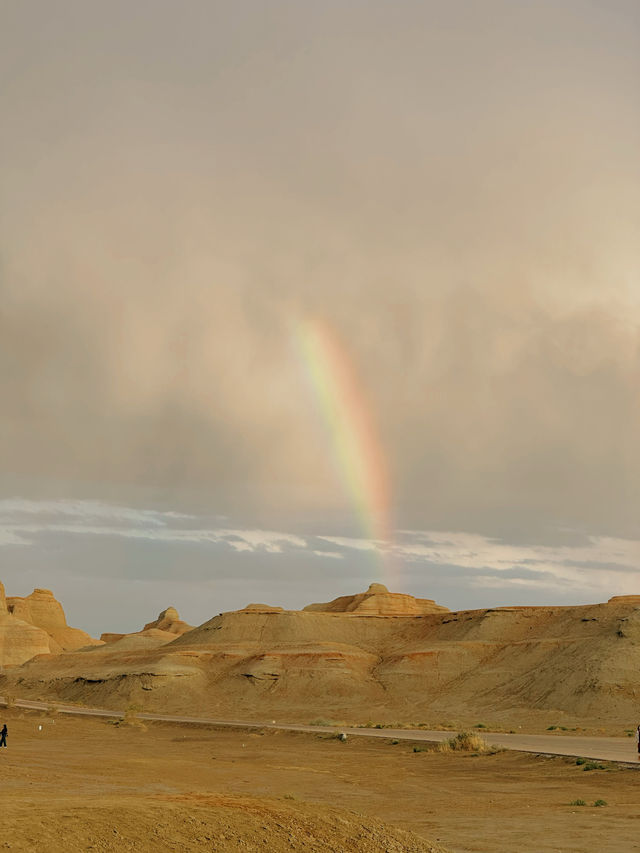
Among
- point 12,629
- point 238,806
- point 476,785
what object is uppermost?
point 238,806

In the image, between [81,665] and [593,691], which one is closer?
[593,691]

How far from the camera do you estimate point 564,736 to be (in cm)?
5212

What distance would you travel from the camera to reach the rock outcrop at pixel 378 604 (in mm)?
147250

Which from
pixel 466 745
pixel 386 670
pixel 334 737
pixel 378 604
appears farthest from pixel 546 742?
pixel 378 604

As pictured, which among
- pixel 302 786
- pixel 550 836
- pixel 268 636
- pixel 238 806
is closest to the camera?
pixel 238 806

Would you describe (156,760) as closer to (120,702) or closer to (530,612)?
(120,702)

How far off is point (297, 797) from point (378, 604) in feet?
405

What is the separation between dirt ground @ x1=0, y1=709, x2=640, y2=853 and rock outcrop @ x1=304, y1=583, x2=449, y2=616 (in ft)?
307

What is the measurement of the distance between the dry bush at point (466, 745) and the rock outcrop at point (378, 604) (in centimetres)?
10077

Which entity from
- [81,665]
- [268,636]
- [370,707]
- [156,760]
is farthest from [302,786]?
[81,665]

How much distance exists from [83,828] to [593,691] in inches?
2515

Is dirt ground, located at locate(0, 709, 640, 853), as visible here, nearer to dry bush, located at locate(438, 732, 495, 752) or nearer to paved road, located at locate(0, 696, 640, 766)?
dry bush, located at locate(438, 732, 495, 752)

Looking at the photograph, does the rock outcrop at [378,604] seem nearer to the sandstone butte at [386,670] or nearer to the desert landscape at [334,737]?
the desert landscape at [334,737]

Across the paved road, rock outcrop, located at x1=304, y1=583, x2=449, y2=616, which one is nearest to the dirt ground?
the paved road
